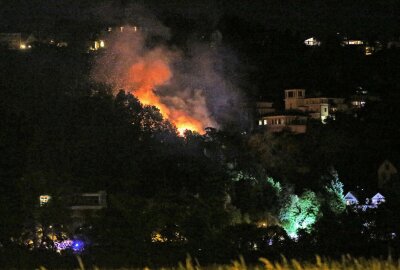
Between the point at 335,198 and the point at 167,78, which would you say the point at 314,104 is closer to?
the point at 167,78

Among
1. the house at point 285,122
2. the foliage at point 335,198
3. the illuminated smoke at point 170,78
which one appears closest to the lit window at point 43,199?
the foliage at point 335,198

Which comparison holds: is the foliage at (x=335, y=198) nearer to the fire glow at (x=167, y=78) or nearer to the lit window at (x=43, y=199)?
the lit window at (x=43, y=199)

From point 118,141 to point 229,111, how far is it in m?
12.6

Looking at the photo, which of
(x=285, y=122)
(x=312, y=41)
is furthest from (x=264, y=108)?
(x=312, y=41)

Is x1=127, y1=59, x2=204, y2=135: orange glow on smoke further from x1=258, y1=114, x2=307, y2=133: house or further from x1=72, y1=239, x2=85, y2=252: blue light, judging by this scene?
x1=72, y1=239, x2=85, y2=252: blue light

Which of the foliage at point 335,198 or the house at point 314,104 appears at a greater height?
the house at point 314,104

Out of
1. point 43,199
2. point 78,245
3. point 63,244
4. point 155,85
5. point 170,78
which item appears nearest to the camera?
point 78,245

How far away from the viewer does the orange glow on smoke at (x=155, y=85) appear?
3209cm

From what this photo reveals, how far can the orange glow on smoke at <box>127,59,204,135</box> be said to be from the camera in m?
32.1

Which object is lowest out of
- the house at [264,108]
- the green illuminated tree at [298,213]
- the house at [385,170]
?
the green illuminated tree at [298,213]

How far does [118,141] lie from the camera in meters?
23.6

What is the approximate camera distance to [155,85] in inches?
1361

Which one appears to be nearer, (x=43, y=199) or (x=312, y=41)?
(x=43, y=199)

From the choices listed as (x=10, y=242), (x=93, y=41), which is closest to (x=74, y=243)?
(x=10, y=242)
